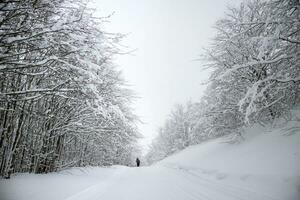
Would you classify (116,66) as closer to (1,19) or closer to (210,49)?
(210,49)

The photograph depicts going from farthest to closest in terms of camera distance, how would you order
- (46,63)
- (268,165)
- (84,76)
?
1. (268,165)
2. (84,76)
3. (46,63)

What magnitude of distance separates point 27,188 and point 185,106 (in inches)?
1288

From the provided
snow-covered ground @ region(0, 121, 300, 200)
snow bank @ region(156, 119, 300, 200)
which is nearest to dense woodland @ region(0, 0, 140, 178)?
snow-covered ground @ region(0, 121, 300, 200)

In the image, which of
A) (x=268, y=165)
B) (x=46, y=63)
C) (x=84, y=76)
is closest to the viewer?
(x=46, y=63)

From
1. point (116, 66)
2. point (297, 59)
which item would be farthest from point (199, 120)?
point (116, 66)

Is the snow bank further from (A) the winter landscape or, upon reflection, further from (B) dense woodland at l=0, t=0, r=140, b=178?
(B) dense woodland at l=0, t=0, r=140, b=178

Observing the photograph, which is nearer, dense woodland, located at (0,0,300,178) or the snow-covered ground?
dense woodland, located at (0,0,300,178)

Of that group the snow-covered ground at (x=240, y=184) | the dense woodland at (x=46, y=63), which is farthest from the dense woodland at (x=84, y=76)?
the snow-covered ground at (x=240, y=184)

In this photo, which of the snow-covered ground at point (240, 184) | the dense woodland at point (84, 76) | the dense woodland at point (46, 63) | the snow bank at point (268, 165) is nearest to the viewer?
the dense woodland at point (46, 63)

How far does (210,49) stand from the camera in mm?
11117

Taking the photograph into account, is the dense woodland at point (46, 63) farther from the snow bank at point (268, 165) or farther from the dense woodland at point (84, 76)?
the snow bank at point (268, 165)

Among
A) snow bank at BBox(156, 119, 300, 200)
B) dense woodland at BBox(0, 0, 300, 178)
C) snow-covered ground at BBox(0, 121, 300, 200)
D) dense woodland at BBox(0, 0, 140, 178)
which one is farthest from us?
snow bank at BBox(156, 119, 300, 200)

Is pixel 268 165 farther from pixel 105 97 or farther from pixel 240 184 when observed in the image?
pixel 105 97

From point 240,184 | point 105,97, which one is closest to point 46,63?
point 105,97
